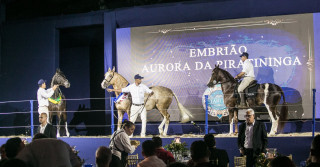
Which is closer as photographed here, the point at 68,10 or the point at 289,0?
the point at 289,0

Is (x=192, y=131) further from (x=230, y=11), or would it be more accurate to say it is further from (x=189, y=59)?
(x=230, y=11)

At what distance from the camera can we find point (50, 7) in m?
14.7

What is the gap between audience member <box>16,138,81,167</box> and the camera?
13.0ft

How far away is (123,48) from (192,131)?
9.70 ft

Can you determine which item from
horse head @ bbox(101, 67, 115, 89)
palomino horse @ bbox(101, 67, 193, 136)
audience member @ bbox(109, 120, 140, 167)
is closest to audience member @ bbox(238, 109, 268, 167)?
audience member @ bbox(109, 120, 140, 167)

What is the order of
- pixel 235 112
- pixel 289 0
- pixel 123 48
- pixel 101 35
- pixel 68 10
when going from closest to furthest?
pixel 235 112, pixel 289 0, pixel 123 48, pixel 101 35, pixel 68 10

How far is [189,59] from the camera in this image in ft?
38.2

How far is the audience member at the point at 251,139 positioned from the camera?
6953 mm

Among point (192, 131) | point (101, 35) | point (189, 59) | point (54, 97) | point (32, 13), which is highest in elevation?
point (32, 13)

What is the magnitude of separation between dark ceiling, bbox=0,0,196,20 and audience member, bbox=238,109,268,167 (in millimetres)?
7986

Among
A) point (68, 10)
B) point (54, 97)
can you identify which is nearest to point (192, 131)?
point (54, 97)

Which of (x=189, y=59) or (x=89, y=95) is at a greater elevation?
(x=189, y=59)

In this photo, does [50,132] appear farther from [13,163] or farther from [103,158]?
[13,163]

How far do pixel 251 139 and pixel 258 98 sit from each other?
3.39 m
